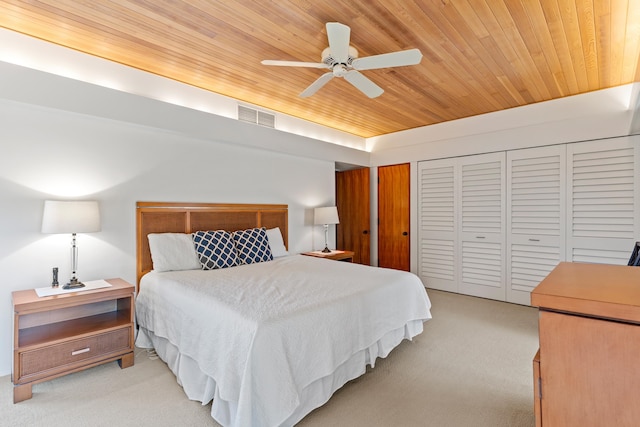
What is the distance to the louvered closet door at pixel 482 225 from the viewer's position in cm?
452

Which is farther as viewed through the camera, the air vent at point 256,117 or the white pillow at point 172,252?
the air vent at point 256,117

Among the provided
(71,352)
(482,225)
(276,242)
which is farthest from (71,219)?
(482,225)

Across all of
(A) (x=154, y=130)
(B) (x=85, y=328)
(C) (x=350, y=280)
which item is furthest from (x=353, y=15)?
(B) (x=85, y=328)

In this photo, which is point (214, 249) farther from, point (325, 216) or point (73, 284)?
point (325, 216)

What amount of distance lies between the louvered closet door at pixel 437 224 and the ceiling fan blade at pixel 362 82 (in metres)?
2.59

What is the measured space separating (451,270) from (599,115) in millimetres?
2720

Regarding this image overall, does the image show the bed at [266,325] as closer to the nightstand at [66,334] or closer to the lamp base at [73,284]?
the nightstand at [66,334]

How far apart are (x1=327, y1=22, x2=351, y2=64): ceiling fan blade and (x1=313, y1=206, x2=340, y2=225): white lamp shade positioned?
2.75 m

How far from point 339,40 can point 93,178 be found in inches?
99.7

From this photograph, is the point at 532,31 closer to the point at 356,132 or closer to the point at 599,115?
the point at 599,115

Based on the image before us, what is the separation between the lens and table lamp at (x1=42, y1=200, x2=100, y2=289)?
96.3 inches

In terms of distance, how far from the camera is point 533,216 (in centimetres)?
424

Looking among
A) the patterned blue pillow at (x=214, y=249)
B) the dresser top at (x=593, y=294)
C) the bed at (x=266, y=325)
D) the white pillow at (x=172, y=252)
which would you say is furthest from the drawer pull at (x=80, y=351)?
the dresser top at (x=593, y=294)

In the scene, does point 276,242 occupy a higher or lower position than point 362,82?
lower
